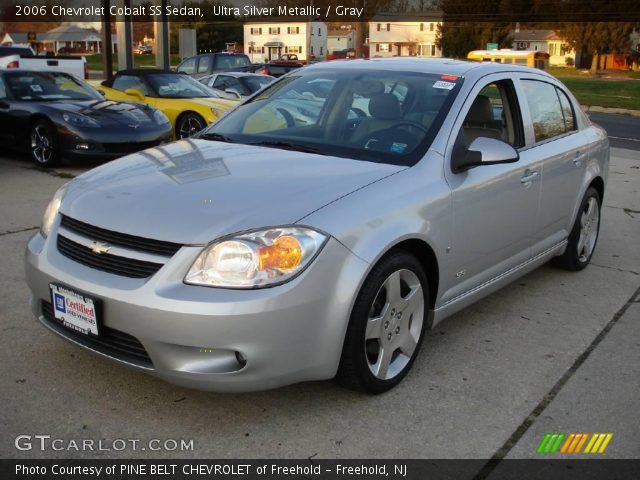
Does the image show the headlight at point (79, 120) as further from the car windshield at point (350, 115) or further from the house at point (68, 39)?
the house at point (68, 39)

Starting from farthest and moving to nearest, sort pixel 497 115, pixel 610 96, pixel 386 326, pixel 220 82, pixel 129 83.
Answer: pixel 610 96 < pixel 220 82 < pixel 129 83 < pixel 497 115 < pixel 386 326

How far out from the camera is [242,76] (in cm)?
1481

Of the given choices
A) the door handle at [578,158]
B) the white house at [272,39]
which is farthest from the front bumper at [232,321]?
the white house at [272,39]

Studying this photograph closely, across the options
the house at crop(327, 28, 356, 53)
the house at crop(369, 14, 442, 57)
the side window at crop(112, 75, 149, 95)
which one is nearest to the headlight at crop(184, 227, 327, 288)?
the side window at crop(112, 75, 149, 95)

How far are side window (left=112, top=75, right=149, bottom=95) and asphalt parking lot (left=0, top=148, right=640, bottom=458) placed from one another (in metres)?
7.98

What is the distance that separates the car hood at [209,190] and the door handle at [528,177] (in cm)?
113

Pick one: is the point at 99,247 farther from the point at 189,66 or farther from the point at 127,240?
the point at 189,66

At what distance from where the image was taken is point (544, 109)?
4.97m

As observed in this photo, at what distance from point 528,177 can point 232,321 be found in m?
2.41

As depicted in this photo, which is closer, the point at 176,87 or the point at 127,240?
the point at 127,240

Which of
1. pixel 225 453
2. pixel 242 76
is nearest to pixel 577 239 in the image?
pixel 225 453

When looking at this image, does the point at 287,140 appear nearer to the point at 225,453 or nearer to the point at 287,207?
the point at 287,207

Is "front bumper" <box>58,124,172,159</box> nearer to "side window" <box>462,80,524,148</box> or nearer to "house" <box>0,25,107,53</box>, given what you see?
"side window" <box>462,80,524,148</box>

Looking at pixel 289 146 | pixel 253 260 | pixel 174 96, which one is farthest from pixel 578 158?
pixel 174 96
